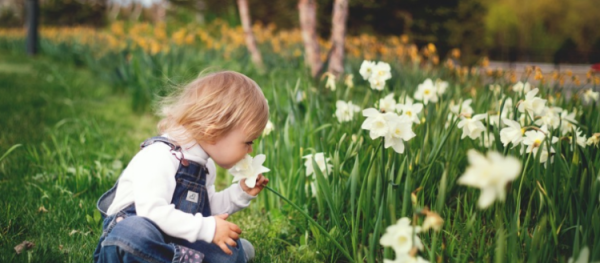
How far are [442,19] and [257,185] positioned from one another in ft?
34.7

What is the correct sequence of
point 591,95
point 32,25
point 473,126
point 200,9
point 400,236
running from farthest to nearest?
point 200,9, point 32,25, point 591,95, point 473,126, point 400,236

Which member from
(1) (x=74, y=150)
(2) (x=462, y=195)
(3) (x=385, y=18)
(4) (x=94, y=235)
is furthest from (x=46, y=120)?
(3) (x=385, y=18)

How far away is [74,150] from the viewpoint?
3129mm

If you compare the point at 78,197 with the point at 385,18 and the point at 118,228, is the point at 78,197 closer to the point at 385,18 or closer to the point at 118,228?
the point at 118,228

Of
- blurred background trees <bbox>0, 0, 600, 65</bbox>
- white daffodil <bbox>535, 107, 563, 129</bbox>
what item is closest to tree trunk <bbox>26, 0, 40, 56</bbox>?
blurred background trees <bbox>0, 0, 600, 65</bbox>

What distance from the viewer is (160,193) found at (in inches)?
62.3

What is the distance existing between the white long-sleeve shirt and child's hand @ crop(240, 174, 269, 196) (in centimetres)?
18

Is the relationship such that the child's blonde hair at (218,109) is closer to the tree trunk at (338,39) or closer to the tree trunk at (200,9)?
the tree trunk at (338,39)

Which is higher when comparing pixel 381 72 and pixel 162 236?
pixel 381 72

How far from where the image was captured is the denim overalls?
1.52 metres

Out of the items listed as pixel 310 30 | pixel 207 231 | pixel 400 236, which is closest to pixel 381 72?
pixel 207 231

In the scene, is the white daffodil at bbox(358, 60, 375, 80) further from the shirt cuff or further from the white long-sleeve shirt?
the shirt cuff

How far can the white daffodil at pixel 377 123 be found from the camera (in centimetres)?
158

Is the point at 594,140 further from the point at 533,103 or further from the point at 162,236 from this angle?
the point at 162,236
